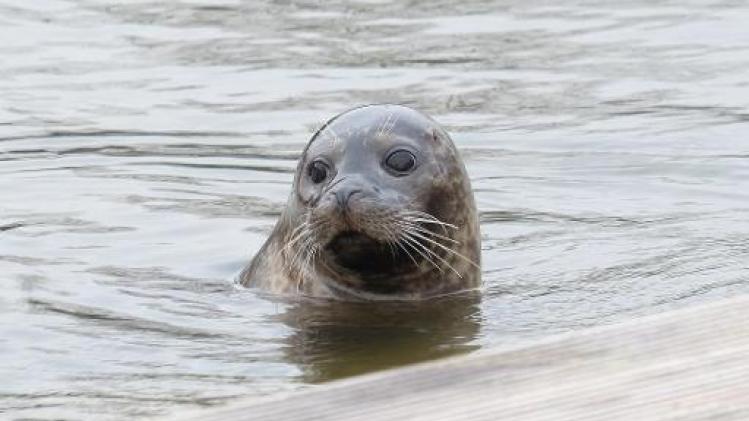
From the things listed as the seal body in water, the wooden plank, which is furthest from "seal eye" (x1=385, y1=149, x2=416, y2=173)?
the wooden plank

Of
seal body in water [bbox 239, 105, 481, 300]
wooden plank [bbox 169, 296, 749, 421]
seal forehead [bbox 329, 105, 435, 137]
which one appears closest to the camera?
wooden plank [bbox 169, 296, 749, 421]

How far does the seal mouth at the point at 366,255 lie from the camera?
7.29 metres

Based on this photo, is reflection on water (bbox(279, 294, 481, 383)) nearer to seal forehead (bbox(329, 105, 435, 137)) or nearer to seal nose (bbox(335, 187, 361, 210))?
seal nose (bbox(335, 187, 361, 210))

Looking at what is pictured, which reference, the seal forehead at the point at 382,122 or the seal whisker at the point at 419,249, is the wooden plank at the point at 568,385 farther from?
the seal forehead at the point at 382,122

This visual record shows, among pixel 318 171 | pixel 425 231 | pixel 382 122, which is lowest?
pixel 425 231

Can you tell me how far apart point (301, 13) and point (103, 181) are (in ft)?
14.0

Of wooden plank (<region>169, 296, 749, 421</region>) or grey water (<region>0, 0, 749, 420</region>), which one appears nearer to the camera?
wooden plank (<region>169, 296, 749, 421</region>)

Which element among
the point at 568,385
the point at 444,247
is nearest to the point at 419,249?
the point at 444,247

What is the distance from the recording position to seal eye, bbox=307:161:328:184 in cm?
760

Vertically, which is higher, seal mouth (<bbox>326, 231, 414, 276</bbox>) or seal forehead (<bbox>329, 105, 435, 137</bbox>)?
seal forehead (<bbox>329, 105, 435, 137</bbox>)

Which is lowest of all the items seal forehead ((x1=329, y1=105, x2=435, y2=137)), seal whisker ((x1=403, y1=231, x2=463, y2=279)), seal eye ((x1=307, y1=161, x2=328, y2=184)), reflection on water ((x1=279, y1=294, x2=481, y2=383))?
reflection on water ((x1=279, y1=294, x2=481, y2=383))

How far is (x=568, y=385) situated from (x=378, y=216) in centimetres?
326

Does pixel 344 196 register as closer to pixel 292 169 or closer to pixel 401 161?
pixel 401 161

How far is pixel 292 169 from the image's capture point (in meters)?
10.7
